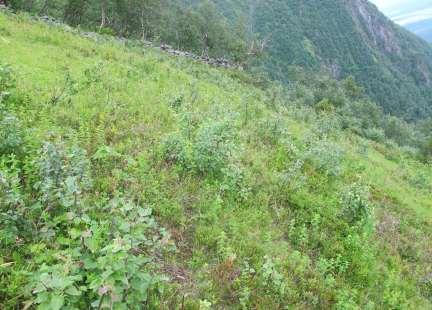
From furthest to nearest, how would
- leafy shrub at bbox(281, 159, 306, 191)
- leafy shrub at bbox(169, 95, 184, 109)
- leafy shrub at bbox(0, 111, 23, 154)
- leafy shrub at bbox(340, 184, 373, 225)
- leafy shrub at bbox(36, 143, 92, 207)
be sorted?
1. leafy shrub at bbox(169, 95, 184, 109)
2. leafy shrub at bbox(281, 159, 306, 191)
3. leafy shrub at bbox(340, 184, 373, 225)
4. leafy shrub at bbox(0, 111, 23, 154)
5. leafy shrub at bbox(36, 143, 92, 207)

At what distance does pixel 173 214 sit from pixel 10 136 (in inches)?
→ 121

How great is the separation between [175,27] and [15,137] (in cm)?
7093

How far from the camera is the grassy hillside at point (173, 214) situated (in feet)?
17.3

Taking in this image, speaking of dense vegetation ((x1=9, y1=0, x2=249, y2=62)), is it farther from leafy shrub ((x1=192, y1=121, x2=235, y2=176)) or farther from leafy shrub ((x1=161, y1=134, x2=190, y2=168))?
leafy shrub ((x1=192, y1=121, x2=235, y2=176))

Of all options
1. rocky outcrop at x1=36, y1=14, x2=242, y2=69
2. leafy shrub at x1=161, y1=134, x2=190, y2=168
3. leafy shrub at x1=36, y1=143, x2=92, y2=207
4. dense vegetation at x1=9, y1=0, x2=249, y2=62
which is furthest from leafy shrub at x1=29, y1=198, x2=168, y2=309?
dense vegetation at x1=9, y1=0, x2=249, y2=62

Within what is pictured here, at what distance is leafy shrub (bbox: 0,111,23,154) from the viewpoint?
7.36 metres

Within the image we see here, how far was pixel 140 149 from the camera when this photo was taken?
947cm

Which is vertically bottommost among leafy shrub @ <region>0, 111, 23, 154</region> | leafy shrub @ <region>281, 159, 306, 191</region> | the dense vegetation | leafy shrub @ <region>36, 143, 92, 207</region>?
the dense vegetation

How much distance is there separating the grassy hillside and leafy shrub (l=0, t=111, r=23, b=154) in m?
0.03

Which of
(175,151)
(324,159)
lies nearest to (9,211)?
(175,151)

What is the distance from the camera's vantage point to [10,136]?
24.3ft

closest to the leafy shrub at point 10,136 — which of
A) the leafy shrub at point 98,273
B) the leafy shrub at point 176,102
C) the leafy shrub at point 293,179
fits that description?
the leafy shrub at point 98,273

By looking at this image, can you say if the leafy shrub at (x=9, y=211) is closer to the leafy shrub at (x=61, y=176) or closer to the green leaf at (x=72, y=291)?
the leafy shrub at (x=61, y=176)

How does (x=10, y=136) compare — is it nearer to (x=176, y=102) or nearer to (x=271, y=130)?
(x=176, y=102)
